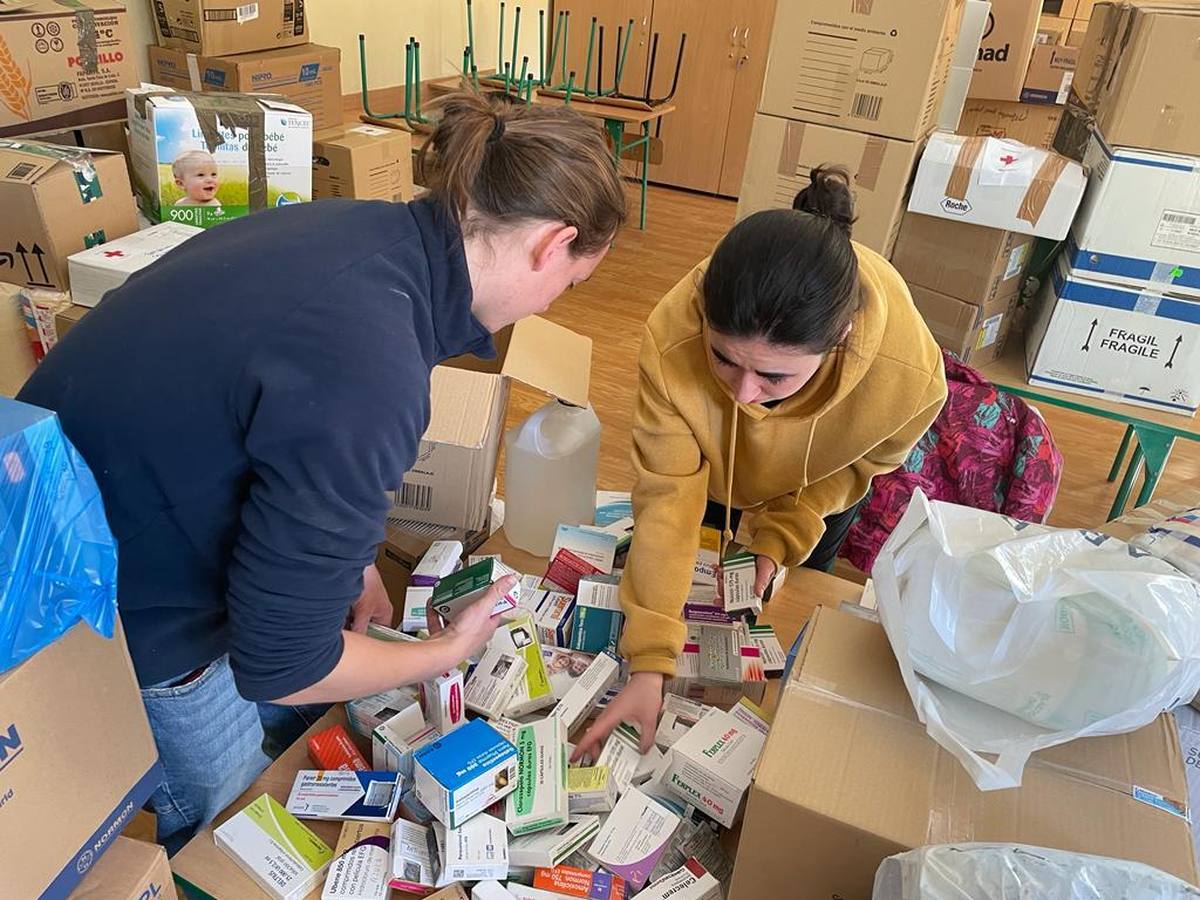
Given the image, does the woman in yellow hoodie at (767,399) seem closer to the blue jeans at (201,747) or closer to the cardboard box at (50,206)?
the blue jeans at (201,747)

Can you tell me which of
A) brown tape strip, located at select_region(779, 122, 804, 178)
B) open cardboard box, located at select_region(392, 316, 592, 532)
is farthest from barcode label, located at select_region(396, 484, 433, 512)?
brown tape strip, located at select_region(779, 122, 804, 178)

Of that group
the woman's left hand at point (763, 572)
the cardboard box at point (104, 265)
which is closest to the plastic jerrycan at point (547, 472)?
the woman's left hand at point (763, 572)

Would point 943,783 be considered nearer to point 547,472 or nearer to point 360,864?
point 360,864

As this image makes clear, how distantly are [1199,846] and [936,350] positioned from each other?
2.30ft

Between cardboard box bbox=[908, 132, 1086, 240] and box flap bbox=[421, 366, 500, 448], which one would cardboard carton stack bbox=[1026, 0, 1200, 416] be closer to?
cardboard box bbox=[908, 132, 1086, 240]

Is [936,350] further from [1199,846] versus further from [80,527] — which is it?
[80,527]

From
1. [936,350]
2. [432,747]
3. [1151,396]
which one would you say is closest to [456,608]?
[432,747]

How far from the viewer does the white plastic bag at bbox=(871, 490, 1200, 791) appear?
2.39ft

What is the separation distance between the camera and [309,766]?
1.03 meters

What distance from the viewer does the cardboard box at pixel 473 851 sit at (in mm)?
876

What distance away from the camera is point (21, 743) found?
2.11ft

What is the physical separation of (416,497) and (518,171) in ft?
2.60

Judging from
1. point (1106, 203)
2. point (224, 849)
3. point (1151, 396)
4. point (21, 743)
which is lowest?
point (224, 849)

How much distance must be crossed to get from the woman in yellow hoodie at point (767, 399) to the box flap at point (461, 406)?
28 centimetres
